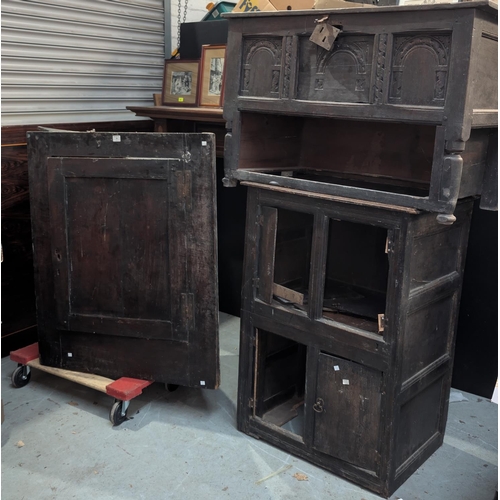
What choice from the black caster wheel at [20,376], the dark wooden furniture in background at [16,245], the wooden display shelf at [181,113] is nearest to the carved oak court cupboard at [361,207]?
the wooden display shelf at [181,113]

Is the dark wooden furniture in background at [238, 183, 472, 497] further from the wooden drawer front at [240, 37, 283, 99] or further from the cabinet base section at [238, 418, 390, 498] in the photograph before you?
the wooden drawer front at [240, 37, 283, 99]

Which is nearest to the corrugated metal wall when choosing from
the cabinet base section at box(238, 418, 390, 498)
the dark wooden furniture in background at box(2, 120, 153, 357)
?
the dark wooden furniture in background at box(2, 120, 153, 357)

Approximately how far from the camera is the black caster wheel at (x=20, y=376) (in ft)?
10.3

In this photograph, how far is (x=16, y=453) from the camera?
2607mm

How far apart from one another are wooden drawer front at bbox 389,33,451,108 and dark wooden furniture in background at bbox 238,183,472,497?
387 millimetres

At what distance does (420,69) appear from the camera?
198 cm

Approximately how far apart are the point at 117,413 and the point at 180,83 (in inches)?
81.1

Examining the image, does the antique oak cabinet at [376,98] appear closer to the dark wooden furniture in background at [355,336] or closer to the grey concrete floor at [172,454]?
the dark wooden furniture in background at [355,336]

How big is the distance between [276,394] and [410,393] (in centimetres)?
78

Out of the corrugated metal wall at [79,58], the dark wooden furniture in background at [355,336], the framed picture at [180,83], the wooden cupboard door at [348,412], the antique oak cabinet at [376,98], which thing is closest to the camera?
the antique oak cabinet at [376,98]

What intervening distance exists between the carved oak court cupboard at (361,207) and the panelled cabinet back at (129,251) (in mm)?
224

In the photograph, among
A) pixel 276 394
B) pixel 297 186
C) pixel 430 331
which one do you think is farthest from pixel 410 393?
pixel 297 186

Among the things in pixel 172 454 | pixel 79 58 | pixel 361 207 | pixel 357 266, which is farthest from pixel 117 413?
pixel 79 58

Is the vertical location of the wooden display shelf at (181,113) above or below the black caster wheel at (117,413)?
above
